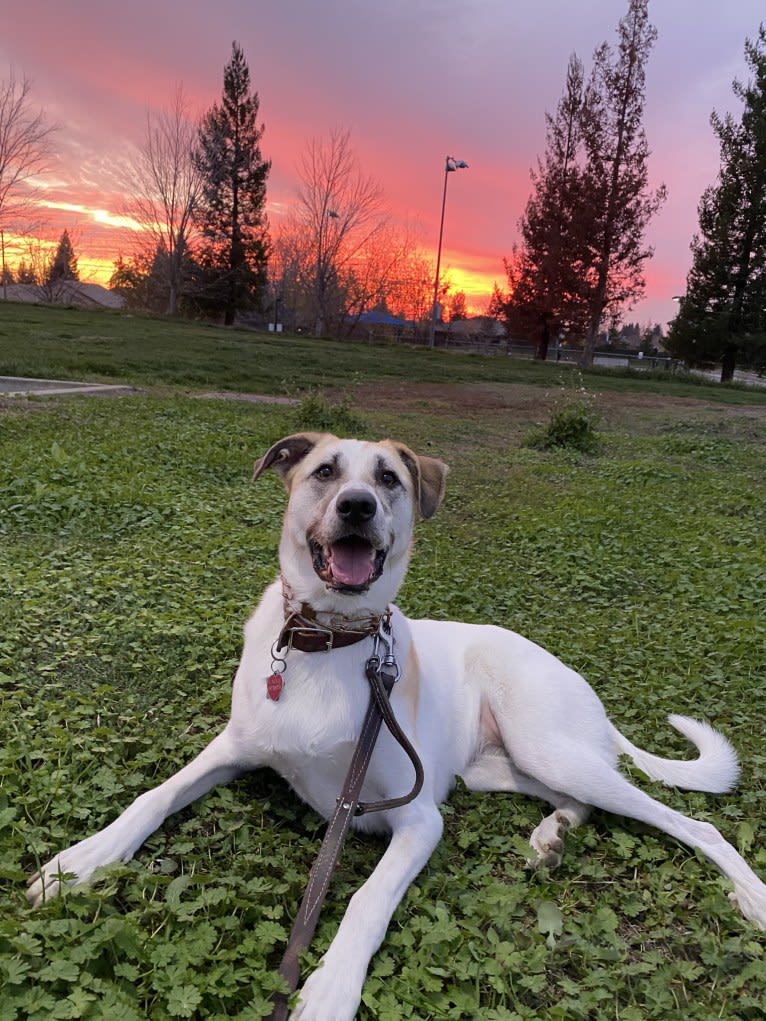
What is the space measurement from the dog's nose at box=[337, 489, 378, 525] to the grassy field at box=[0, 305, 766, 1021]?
1.21m

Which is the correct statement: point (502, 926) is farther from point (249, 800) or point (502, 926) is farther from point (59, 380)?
point (59, 380)

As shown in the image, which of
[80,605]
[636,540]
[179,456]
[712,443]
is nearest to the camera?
[80,605]

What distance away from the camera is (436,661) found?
133 inches

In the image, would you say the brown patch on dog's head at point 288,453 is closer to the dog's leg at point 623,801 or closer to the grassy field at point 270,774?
the grassy field at point 270,774

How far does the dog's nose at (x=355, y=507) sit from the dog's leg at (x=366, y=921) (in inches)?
42.8

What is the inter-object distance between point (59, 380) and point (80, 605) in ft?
37.8

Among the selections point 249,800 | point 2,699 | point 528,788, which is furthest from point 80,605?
point 528,788

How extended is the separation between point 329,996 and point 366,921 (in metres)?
0.25

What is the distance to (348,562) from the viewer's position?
2.79m

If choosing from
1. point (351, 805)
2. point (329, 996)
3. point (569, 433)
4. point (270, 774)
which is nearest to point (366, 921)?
point (329, 996)

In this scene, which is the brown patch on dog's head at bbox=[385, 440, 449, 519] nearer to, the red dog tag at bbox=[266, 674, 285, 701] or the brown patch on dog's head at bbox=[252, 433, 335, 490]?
the brown patch on dog's head at bbox=[252, 433, 335, 490]

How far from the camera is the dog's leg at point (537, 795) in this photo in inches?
112

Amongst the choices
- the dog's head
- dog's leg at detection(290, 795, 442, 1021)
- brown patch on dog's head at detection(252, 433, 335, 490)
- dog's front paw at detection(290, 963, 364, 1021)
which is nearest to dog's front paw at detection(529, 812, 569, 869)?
dog's leg at detection(290, 795, 442, 1021)

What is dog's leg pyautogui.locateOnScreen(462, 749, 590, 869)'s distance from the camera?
2846 millimetres
